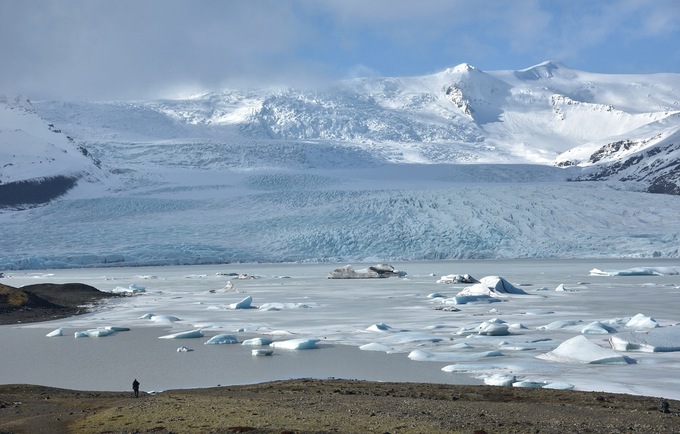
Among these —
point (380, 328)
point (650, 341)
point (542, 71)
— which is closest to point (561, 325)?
point (650, 341)

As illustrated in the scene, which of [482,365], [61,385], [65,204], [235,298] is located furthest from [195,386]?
[65,204]

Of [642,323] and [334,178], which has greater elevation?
[334,178]

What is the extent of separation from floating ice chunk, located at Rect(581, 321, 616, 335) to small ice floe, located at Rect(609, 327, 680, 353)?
0.81 metres

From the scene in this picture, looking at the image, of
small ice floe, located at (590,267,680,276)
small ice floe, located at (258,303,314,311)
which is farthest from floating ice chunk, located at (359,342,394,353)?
small ice floe, located at (590,267,680,276)

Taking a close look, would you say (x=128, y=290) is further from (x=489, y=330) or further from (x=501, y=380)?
(x=501, y=380)

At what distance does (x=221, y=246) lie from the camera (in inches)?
1390

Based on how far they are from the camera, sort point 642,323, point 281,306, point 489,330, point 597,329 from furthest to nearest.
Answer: point 281,306 < point 642,323 < point 489,330 < point 597,329

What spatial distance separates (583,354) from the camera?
8.98m

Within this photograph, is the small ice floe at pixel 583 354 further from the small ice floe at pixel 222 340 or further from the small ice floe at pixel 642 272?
the small ice floe at pixel 642 272

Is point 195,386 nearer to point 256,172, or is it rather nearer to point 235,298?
point 235,298

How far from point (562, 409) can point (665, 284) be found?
16316 millimetres

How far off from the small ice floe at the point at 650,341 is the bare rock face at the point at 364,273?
645 inches

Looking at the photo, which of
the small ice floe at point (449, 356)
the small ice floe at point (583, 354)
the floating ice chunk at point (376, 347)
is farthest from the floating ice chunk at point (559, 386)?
the floating ice chunk at point (376, 347)

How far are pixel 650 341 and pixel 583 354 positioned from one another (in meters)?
1.28
